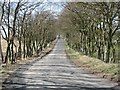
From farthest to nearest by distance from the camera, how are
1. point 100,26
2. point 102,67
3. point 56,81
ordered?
point 100,26, point 102,67, point 56,81

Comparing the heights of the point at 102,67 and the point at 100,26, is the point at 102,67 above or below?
below

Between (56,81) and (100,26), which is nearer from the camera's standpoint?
(56,81)

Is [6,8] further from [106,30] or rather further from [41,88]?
[41,88]

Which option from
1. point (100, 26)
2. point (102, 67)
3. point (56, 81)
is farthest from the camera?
point (100, 26)

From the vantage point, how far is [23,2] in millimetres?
33406

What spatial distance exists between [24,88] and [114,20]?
60.0 ft

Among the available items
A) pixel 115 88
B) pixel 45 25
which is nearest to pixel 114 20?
pixel 115 88

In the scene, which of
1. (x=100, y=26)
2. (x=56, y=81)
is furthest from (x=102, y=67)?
(x=100, y=26)

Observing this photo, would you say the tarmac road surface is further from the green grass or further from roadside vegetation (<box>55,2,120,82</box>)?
roadside vegetation (<box>55,2,120,82</box>)

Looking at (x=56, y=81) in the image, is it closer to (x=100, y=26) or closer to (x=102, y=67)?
(x=102, y=67)

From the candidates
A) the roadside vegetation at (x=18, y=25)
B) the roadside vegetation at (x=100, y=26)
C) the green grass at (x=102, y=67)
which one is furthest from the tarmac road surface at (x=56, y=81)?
the roadside vegetation at (x=18, y=25)

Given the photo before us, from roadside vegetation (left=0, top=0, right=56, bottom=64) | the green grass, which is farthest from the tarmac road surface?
roadside vegetation (left=0, top=0, right=56, bottom=64)

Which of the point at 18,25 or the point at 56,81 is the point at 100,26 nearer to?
the point at 18,25

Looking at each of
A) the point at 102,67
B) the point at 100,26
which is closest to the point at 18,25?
the point at 100,26
